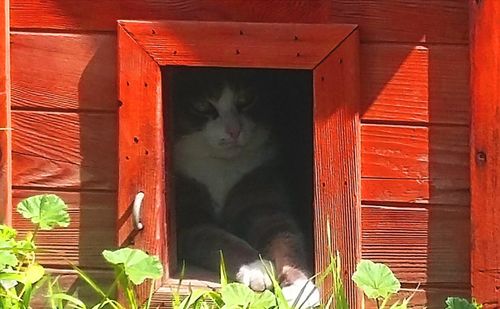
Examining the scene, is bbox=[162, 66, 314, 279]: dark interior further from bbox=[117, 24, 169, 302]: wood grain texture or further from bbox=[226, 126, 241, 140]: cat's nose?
bbox=[117, 24, 169, 302]: wood grain texture

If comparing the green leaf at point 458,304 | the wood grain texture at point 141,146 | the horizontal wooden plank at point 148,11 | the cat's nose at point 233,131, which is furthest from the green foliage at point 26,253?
the green leaf at point 458,304

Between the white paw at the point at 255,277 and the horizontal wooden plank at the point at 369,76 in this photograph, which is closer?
the horizontal wooden plank at the point at 369,76

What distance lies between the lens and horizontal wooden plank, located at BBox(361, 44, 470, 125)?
2.09m

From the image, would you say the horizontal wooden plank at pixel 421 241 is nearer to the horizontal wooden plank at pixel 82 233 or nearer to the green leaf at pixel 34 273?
the horizontal wooden plank at pixel 82 233

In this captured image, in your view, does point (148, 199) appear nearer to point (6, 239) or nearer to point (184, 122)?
point (6, 239)

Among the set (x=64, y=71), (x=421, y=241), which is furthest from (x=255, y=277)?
(x=64, y=71)

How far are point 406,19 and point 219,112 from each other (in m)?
0.59

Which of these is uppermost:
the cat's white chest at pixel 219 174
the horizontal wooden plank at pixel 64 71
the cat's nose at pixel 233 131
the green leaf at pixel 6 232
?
the horizontal wooden plank at pixel 64 71

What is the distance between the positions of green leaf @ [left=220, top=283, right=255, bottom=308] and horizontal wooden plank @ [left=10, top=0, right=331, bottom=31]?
522 mm

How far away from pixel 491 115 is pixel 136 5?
721 mm

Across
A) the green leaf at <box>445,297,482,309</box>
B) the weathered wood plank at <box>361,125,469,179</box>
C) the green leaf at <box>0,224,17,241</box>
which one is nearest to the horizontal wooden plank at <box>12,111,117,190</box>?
the green leaf at <box>0,224,17,241</box>

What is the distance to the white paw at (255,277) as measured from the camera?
2.23 meters

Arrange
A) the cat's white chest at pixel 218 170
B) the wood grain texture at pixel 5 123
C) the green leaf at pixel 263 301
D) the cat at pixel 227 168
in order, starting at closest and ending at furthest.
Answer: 1. the green leaf at pixel 263 301
2. the wood grain texture at pixel 5 123
3. the cat at pixel 227 168
4. the cat's white chest at pixel 218 170

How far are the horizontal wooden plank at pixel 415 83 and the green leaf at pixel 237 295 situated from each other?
1.35 ft
